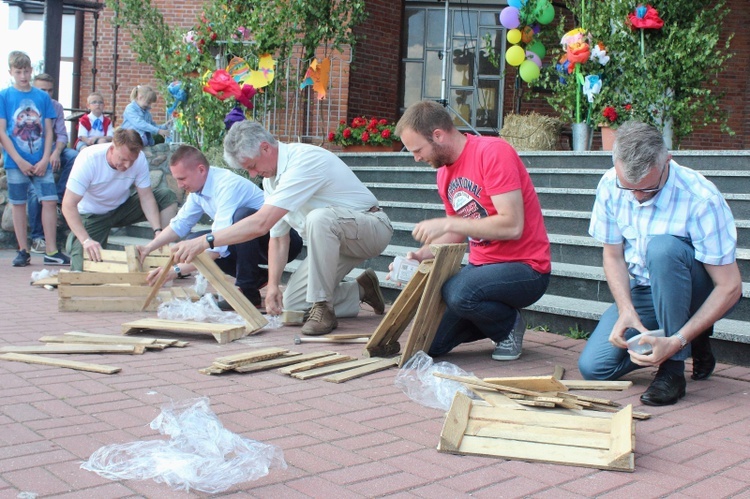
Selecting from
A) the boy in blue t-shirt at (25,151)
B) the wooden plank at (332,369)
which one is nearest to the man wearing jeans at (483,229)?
Result: the wooden plank at (332,369)

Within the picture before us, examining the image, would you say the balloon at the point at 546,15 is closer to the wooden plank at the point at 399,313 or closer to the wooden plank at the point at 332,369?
the wooden plank at the point at 399,313

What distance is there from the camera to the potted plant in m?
11.5

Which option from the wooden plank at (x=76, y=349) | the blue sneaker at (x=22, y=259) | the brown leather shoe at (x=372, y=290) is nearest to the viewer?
the wooden plank at (x=76, y=349)

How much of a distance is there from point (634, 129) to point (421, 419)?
1538mm

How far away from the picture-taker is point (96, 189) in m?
7.27

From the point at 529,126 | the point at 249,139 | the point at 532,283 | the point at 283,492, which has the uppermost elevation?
the point at 529,126

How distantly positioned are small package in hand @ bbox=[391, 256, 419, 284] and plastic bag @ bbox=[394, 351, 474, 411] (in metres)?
0.40

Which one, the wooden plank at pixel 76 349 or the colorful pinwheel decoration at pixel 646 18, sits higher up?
the colorful pinwheel decoration at pixel 646 18

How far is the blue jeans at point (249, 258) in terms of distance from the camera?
241 inches

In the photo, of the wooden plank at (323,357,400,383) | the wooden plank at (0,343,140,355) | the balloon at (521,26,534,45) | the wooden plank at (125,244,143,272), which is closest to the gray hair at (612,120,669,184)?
the wooden plank at (323,357,400,383)

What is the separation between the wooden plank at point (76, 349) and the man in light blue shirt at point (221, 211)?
51.8 inches

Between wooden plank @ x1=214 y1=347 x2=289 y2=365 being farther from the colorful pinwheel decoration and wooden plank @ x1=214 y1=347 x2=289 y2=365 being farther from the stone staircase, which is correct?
the colorful pinwheel decoration

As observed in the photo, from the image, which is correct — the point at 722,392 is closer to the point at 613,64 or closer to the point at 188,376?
the point at 188,376

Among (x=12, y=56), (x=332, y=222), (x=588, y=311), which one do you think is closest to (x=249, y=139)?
(x=332, y=222)
